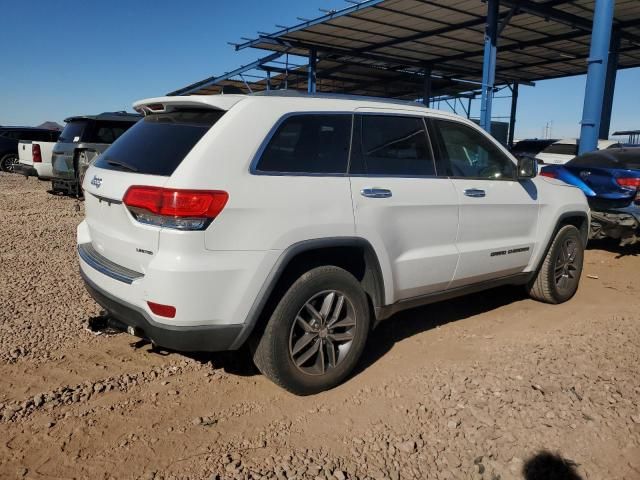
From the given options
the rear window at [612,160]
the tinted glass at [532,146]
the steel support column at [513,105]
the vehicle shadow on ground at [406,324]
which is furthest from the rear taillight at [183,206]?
the steel support column at [513,105]

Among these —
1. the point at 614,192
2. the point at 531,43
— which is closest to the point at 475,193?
the point at 614,192

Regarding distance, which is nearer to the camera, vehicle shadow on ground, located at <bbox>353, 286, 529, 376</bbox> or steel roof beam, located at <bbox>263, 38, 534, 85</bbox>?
vehicle shadow on ground, located at <bbox>353, 286, 529, 376</bbox>

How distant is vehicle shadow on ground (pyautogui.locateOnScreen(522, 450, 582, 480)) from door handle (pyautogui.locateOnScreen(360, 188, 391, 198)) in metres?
1.74

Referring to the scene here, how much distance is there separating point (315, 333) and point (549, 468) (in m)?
1.45

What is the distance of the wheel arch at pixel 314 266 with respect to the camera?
298 cm

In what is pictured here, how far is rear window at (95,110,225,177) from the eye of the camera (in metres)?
3.01

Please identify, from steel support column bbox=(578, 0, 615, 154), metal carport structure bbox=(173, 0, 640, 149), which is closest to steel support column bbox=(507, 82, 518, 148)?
metal carport structure bbox=(173, 0, 640, 149)

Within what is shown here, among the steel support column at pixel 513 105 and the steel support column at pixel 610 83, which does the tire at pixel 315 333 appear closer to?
the steel support column at pixel 610 83

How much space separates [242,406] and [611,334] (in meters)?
3.20

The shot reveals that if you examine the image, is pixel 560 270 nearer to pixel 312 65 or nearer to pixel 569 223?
pixel 569 223

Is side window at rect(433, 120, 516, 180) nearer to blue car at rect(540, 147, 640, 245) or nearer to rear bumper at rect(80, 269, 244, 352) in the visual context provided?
rear bumper at rect(80, 269, 244, 352)

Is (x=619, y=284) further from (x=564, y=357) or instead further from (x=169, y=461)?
(x=169, y=461)

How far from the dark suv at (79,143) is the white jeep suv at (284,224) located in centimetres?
809

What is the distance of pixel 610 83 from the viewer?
16.6 meters
